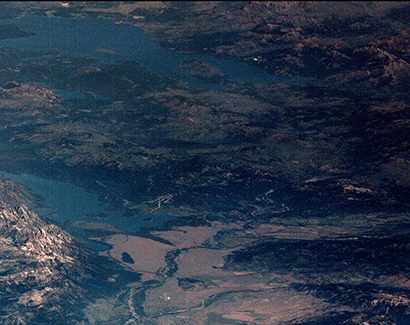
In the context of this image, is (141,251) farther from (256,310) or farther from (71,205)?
(256,310)

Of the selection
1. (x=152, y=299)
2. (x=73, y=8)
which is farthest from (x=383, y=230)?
(x=73, y=8)

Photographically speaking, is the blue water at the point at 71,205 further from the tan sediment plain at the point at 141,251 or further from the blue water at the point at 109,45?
the blue water at the point at 109,45

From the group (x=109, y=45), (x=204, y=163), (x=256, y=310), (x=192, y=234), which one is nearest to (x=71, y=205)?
(x=192, y=234)

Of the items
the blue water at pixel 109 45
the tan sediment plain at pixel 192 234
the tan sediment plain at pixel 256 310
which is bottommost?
the tan sediment plain at pixel 256 310

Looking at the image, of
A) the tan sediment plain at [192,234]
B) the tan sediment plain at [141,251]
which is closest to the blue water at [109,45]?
the tan sediment plain at [192,234]

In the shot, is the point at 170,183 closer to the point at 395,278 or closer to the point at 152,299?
the point at 152,299

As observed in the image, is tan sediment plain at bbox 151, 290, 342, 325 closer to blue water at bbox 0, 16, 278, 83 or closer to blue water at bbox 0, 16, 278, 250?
blue water at bbox 0, 16, 278, 250

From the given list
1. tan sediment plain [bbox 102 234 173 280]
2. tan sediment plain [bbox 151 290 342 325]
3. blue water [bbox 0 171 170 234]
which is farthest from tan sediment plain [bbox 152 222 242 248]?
tan sediment plain [bbox 151 290 342 325]

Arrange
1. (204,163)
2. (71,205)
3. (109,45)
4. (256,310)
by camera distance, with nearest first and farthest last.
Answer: (109,45) → (204,163) → (71,205) → (256,310)
